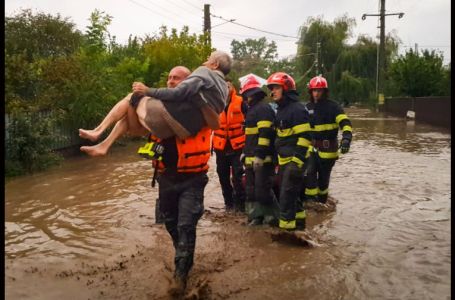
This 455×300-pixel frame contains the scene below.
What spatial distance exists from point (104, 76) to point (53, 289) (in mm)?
10617

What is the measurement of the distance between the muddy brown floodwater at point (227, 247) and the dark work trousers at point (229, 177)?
29 centimetres

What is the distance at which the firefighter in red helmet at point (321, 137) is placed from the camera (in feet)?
24.2

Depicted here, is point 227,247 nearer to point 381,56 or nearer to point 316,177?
point 316,177

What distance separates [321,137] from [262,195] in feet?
4.99

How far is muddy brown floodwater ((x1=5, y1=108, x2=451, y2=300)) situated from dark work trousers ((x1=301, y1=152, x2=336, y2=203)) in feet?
1.17

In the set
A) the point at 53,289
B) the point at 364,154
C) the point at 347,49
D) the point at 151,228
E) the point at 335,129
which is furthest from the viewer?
the point at 347,49

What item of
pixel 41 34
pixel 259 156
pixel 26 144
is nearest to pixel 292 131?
pixel 259 156

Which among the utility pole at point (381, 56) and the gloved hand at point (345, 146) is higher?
the utility pole at point (381, 56)

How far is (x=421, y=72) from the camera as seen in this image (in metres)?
30.7

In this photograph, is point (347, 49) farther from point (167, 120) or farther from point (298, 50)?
point (167, 120)

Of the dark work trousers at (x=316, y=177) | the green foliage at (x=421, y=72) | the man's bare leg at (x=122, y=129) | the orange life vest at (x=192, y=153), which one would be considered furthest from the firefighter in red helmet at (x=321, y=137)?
the green foliage at (x=421, y=72)

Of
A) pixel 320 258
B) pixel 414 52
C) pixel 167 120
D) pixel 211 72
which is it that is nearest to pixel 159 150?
pixel 167 120

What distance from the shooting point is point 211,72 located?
427 centimetres

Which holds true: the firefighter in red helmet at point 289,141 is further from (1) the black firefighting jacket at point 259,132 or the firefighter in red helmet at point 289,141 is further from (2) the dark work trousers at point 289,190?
(1) the black firefighting jacket at point 259,132
